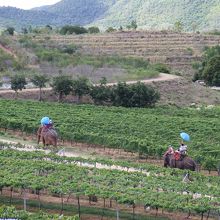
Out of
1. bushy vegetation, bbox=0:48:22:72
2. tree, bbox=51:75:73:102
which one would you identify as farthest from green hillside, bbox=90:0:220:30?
tree, bbox=51:75:73:102

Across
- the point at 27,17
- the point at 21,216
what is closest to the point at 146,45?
the point at 27,17

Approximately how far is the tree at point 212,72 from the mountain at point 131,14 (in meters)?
51.9

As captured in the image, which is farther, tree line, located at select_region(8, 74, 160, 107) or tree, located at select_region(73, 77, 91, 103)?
tree, located at select_region(73, 77, 91, 103)

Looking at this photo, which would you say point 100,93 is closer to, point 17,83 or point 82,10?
point 17,83

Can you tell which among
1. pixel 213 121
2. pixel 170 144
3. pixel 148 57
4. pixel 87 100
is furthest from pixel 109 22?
pixel 170 144

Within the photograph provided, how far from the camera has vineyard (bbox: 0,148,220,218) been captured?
68.5ft

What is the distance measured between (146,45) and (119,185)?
2671 inches

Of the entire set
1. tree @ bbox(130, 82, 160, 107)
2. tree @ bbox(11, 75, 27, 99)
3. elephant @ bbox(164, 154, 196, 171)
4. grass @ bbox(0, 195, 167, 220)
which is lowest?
tree @ bbox(130, 82, 160, 107)

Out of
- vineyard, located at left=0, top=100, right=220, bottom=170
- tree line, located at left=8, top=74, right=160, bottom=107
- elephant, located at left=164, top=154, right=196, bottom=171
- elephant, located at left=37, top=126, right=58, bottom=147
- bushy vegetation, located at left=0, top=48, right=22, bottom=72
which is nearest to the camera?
elephant, located at left=164, top=154, right=196, bottom=171

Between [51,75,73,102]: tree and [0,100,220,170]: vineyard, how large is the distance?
22.6ft

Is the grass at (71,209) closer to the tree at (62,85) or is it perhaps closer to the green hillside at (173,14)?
the tree at (62,85)

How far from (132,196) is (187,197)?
1.93 m

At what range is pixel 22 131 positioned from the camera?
121 ft

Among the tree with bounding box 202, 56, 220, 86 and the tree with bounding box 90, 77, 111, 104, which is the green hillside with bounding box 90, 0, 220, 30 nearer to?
the tree with bounding box 202, 56, 220, 86
